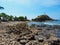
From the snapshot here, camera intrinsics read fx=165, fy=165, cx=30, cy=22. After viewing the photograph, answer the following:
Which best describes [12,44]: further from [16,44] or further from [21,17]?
[21,17]

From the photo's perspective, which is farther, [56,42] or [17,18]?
[17,18]

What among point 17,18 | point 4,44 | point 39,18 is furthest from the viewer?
point 39,18

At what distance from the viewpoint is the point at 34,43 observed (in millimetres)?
10961

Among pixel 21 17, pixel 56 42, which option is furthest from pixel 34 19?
pixel 56 42

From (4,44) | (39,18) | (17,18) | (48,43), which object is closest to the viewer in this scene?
(4,44)

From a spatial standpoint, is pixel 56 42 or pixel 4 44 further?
pixel 56 42

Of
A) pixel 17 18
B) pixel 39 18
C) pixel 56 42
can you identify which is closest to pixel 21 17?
pixel 17 18

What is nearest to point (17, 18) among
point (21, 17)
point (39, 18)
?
point (21, 17)

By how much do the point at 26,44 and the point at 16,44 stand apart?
2.17 ft

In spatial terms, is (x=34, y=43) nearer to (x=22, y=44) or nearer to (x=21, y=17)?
(x=22, y=44)

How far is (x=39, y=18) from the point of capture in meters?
90.4

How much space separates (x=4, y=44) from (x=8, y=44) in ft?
0.97

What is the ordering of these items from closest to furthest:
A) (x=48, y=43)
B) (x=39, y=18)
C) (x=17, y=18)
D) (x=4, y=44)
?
(x=4, y=44) < (x=48, y=43) < (x=17, y=18) < (x=39, y=18)

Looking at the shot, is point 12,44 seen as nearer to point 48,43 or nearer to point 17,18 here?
point 48,43
